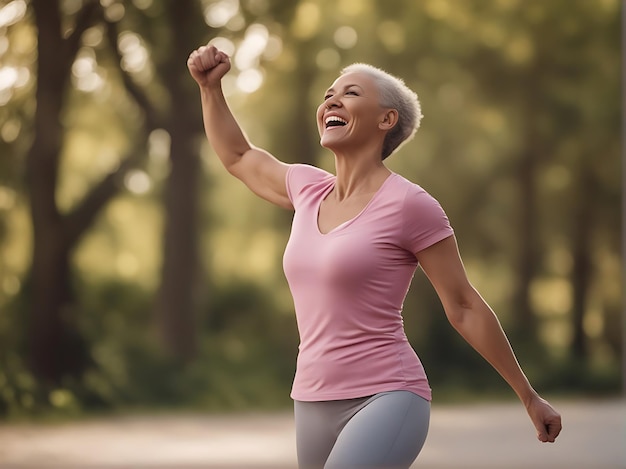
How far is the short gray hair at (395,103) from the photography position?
191cm

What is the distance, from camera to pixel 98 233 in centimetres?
749

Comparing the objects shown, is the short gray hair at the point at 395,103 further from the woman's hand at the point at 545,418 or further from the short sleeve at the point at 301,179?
the woman's hand at the point at 545,418

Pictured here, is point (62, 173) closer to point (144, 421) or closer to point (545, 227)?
point (144, 421)

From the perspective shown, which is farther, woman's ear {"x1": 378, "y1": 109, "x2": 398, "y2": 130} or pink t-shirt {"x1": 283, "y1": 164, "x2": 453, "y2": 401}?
woman's ear {"x1": 378, "y1": 109, "x2": 398, "y2": 130}

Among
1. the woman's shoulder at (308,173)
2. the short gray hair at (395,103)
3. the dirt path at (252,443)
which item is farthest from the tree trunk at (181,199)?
the short gray hair at (395,103)

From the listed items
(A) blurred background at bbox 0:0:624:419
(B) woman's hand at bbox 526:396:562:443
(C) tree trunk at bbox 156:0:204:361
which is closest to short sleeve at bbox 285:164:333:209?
(B) woman's hand at bbox 526:396:562:443

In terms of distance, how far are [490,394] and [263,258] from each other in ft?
7.07

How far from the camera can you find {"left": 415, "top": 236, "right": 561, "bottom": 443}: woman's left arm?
1.78 m

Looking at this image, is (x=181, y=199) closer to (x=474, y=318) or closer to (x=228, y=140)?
(x=228, y=140)

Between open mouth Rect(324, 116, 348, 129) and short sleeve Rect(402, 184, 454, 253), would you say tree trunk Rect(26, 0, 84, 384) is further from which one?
short sleeve Rect(402, 184, 454, 253)

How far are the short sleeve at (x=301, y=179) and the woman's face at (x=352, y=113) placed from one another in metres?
0.12

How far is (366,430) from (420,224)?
1.16ft

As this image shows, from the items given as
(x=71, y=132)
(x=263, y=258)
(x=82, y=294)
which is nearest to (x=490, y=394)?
(x=263, y=258)

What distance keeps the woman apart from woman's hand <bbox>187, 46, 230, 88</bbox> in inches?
12.9
